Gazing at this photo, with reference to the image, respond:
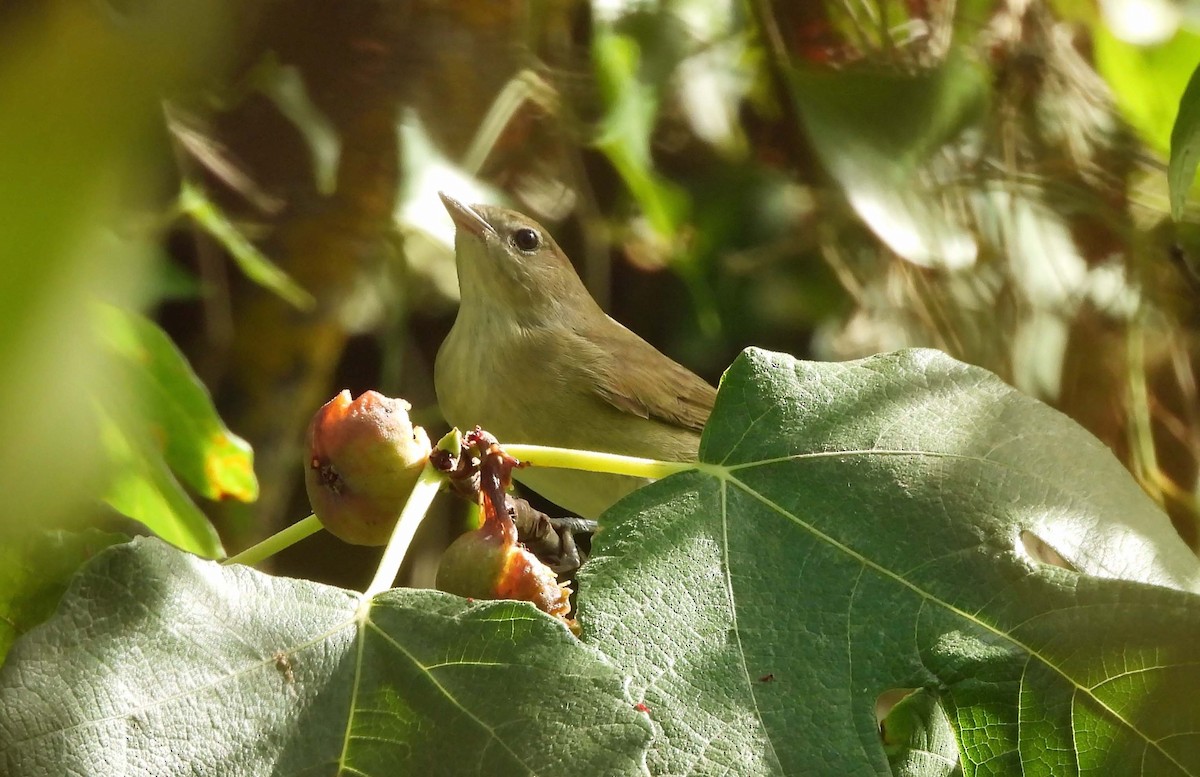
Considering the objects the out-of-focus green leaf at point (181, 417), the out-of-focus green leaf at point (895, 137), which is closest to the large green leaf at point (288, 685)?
the out-of-focus green leaf at point (181, 417)

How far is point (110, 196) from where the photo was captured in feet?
2.70

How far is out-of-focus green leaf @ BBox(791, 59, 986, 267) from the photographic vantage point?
2779 millimetres

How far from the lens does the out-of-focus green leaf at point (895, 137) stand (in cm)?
278

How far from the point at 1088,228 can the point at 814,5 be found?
1.10 meters

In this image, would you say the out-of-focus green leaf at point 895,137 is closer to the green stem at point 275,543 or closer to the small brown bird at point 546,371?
the small brown bird at point 546,371

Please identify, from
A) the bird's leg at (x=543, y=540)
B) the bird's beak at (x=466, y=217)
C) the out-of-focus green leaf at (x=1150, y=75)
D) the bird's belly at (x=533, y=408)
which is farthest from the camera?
the out-of-focus green leaf at (x=1150, y=75)

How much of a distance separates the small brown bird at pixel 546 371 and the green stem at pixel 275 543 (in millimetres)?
1231

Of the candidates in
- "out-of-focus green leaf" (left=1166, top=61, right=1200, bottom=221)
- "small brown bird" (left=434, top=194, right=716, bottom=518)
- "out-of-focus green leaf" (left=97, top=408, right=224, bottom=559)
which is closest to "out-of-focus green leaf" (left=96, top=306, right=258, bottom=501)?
"out-of-focus green leaf" (left=97, top=408, right=224, bottom=559)

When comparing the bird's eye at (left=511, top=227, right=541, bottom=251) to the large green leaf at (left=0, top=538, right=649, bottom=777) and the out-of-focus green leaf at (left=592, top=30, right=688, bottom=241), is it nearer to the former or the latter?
the out-of-focus green leaf at (left=592, top=30, right=688, bottom=241)

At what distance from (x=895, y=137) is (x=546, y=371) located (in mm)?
1023

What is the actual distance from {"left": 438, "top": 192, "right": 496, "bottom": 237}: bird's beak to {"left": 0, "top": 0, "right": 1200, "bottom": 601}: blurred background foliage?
6 cm

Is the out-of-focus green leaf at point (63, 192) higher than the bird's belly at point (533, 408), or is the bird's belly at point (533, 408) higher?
the out-of-focus green leaf at point (63, 192)

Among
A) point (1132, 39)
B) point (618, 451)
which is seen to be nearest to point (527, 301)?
point (618, 451)

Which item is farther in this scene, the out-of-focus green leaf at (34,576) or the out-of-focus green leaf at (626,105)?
the out-of-focus green leaf at (626,105)
